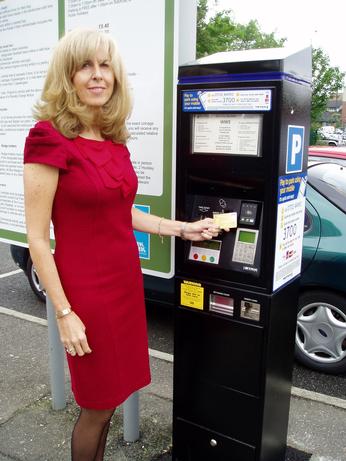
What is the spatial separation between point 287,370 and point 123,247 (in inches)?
39.9

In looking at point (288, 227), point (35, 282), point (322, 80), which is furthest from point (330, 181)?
point (322, 80)

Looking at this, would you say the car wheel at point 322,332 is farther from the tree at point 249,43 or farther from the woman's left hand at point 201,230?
the tree at point 249,43

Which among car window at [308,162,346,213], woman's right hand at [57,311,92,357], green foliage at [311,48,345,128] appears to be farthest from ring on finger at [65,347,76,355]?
green foliage at [311,48,345,128]

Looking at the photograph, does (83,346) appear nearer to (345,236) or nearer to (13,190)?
(13,190)

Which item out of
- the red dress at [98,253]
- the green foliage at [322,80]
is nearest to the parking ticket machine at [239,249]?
the red dress at [98,253]

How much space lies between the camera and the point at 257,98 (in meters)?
1.77

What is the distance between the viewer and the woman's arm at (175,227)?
1956 millimetres

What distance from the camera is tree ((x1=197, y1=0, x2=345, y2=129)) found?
19.3 metres

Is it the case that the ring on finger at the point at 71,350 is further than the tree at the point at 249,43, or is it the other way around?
the tree at the point at 249,43

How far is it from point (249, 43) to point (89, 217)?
30.7m

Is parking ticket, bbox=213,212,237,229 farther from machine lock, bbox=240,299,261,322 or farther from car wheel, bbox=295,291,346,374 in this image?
car wheel, bbox=295,291,346,374

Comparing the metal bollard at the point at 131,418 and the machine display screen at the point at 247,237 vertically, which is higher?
the machine display screen at the point at 247,237

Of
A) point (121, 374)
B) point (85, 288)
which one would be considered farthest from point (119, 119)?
point (121, 374)

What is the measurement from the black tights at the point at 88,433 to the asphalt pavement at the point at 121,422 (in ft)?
1.71
